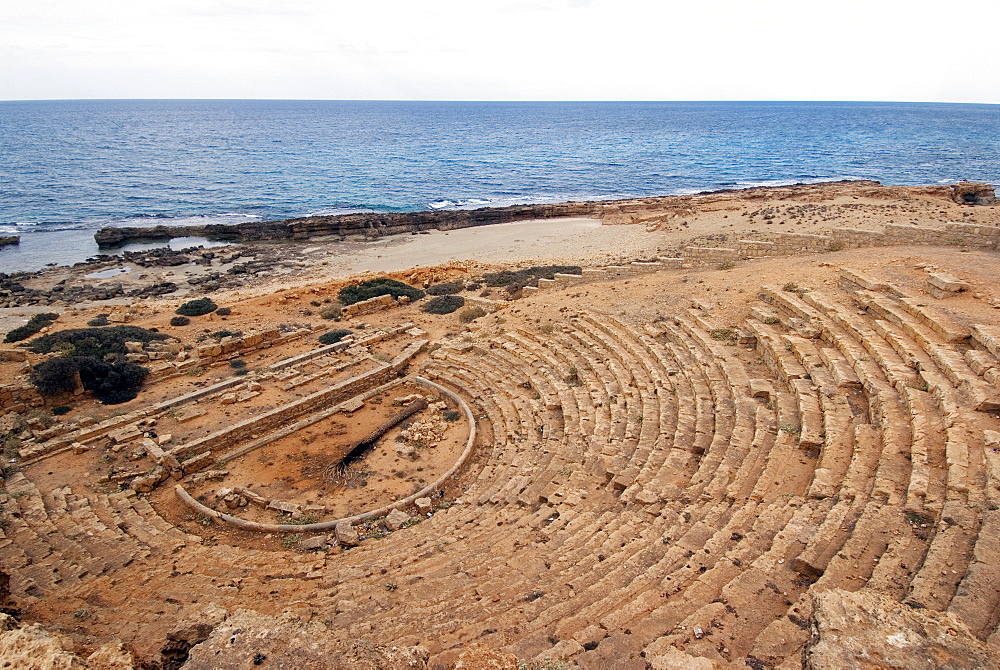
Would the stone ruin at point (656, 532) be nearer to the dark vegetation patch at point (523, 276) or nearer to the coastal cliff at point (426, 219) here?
the dark vegetation patch at point (523, 276)

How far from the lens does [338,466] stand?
44.5 ft

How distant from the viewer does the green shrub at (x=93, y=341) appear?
1891 centimetres

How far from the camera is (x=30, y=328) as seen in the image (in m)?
22.7

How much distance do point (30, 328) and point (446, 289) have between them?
58.5 feet

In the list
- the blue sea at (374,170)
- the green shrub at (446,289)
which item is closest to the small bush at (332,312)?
the green shrub at (446,289)

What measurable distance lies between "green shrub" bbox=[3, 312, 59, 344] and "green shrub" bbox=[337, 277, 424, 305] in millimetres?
12423

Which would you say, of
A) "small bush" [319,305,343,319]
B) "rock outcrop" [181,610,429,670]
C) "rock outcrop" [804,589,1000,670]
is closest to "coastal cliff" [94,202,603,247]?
"small bush" [319,305,343,319]

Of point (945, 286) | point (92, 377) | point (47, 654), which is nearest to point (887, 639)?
point (47, 654)

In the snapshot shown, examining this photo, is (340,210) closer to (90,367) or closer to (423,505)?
(90,367)

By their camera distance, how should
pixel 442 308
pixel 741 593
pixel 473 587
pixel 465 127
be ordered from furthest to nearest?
pixel 465 127 → pixel 442 308 → pixel 473 587 → pixel 741 593

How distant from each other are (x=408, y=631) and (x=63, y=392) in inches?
622

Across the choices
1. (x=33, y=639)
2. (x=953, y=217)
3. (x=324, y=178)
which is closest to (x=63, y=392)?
(x=33, y=639)

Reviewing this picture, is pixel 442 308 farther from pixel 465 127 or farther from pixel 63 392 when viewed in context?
pixel 465 127

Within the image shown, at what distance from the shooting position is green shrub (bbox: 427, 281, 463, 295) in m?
27.3
